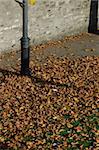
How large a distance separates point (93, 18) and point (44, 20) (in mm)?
3308

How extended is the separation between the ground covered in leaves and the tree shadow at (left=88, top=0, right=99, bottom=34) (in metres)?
4.86

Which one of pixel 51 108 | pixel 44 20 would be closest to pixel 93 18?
pixel 44 20

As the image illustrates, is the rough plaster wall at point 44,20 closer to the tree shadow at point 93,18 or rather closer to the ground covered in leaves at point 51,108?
the tree shadow at point 93,18

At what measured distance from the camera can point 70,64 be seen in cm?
1142

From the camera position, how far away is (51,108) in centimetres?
845

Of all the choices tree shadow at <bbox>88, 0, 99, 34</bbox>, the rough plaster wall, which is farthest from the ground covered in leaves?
tree shadow at <bbox>88, 0, 99, 34</bbox>

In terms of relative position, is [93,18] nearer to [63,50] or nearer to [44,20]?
[44,20]

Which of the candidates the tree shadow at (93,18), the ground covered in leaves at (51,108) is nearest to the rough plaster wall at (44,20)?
the tree shadow at (93,18)

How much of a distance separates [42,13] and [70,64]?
2.84 metres

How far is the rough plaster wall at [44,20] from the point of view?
472 inches

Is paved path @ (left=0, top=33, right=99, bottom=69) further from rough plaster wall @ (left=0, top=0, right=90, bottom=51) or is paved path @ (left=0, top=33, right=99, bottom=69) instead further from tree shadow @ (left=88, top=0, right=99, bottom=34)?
tree shadow @ (left=88, top=0, right=99, bottom=34)

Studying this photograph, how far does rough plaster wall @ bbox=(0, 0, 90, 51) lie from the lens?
12.0 m

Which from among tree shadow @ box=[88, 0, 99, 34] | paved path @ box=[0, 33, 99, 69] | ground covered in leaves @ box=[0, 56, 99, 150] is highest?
tree shadow @ box=[88, 0, 99, 34]

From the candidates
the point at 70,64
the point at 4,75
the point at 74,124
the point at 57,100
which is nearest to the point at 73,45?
the point at 70,64
